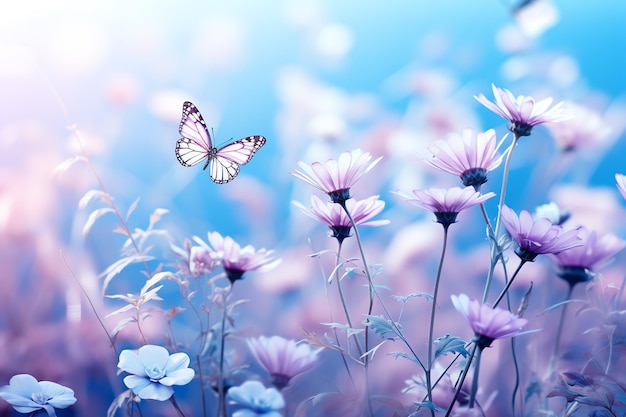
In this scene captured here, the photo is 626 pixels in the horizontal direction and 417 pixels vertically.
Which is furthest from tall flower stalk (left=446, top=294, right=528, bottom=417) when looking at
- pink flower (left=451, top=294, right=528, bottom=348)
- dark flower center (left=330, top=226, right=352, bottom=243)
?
dark flower center (left=330, top=226, right=352, bottom=243)

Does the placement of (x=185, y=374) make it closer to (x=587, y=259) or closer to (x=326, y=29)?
(x=587, y=259)

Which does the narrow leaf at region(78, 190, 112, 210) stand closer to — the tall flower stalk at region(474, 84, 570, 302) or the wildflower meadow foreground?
the wildflower meadow foreground

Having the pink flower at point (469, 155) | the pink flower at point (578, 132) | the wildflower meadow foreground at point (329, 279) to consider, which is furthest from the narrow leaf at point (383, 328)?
the pink flower at point (578, 132)

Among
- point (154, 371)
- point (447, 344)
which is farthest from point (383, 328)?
point (154, 371)

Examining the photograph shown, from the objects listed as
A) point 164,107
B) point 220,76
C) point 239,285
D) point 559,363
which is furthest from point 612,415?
point 220,76

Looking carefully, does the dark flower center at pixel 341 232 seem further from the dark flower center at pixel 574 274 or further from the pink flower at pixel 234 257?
the dark flower center at pixel 574 274

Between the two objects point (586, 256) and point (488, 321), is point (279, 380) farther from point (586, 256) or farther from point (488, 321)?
point (586, 256)
